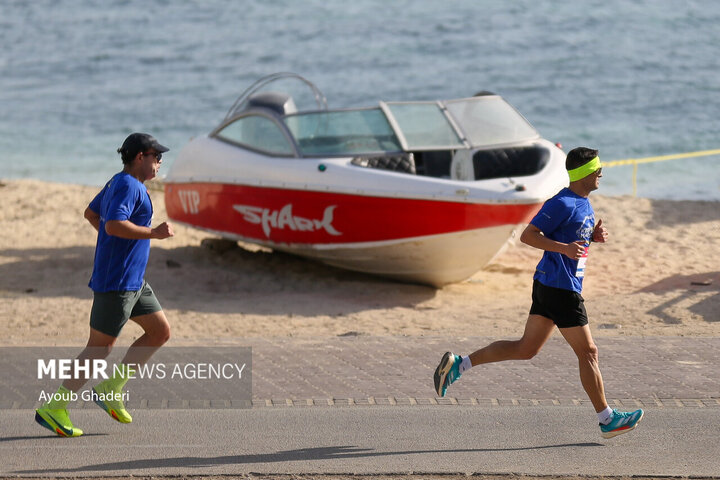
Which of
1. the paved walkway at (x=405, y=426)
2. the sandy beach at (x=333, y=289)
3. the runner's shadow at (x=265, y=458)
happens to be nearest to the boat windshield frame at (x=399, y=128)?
the sandy beach at (x=333, y=289)

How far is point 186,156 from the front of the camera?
12.8 metres

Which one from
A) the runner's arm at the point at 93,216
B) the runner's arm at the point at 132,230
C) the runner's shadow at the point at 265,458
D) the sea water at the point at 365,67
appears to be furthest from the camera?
the sea water at the point at 365,67

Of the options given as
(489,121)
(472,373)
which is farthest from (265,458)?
(489,121)

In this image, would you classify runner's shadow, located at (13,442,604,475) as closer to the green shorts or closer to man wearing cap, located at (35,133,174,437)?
man wearing cap, located at (35,133,174,437)

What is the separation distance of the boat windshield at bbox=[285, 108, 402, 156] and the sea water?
10844 millimetres

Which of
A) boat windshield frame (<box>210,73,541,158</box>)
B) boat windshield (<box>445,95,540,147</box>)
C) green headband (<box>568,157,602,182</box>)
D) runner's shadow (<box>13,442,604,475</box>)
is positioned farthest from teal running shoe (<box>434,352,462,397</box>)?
boat windshield (<box>445,95,540,147</box>)

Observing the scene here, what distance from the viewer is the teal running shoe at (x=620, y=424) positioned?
229 inches

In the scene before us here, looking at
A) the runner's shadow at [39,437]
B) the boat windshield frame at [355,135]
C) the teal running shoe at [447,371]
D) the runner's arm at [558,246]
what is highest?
the runner's arm at [558,246]

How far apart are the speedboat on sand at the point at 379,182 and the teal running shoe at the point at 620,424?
4.71m

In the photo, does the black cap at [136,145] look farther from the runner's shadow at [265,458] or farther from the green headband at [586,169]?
the green headband at [586,169]

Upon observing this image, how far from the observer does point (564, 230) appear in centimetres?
580

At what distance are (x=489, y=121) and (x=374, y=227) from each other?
2034 millimetres

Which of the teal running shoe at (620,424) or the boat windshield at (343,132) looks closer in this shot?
the teal running shoe at (620,424)

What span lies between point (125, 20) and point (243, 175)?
32.6 metres
